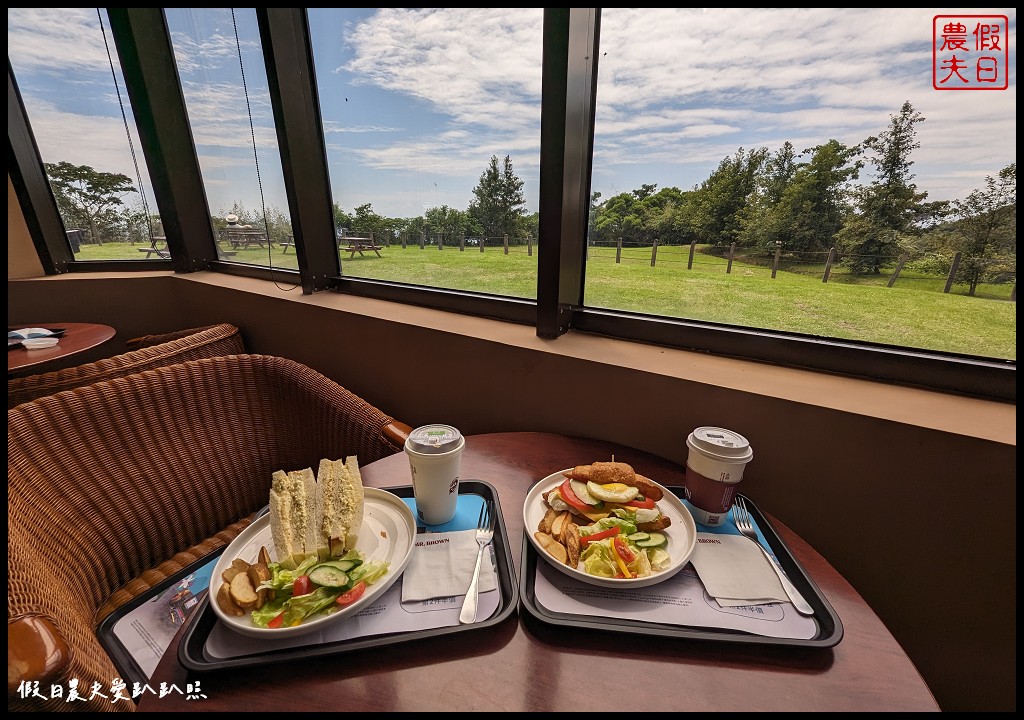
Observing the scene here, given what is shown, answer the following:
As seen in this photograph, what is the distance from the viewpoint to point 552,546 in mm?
713

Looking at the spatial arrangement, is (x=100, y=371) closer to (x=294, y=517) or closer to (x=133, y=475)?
(x=133, y=475)

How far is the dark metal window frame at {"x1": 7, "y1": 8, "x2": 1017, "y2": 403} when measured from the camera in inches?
43.4

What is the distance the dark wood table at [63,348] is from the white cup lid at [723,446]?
2.37 m

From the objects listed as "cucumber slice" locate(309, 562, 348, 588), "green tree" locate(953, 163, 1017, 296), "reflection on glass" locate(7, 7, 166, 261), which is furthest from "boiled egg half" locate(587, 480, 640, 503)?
"reflection on glass" locate(7, 7, 166, 261)

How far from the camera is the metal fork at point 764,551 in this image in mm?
634

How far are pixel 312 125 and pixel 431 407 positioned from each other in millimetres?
1498

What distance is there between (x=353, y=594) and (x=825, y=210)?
Result: 4.56 feet

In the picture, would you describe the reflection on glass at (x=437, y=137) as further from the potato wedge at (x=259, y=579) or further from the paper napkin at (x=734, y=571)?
the potato wedge at (x=259, y=579)

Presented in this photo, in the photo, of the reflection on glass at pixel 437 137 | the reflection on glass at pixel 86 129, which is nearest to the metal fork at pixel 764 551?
the reflection on glass at pixel 437 137

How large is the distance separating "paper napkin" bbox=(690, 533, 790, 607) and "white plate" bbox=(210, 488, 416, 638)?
49cm

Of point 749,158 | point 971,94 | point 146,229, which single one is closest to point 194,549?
point 749,158

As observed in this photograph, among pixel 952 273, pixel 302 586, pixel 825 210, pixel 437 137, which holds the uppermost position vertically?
pixel 437 137

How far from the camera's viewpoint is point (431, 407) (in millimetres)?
1627

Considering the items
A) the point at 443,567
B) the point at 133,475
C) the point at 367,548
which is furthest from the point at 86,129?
the point at 443,567
